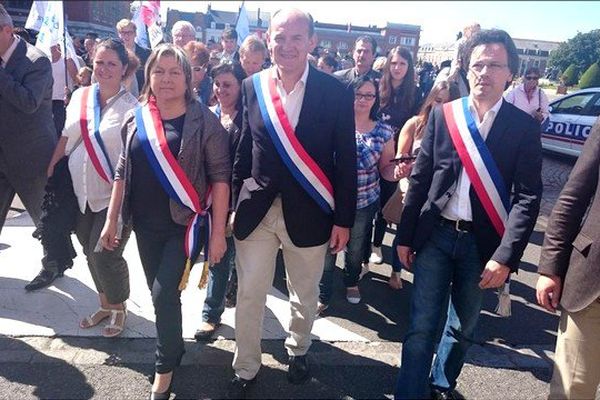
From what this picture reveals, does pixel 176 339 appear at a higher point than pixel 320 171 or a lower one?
lower

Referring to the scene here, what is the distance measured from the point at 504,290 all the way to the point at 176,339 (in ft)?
8.18

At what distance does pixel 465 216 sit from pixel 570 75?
6.00 feet

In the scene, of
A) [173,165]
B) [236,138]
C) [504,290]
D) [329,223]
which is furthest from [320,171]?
[504,290]

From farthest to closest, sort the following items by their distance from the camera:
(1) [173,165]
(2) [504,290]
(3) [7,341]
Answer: (2) [504,290], (3) [7,341], (1) [173,165]

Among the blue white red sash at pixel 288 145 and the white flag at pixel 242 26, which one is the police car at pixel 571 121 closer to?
the white flag at pixel 242 26

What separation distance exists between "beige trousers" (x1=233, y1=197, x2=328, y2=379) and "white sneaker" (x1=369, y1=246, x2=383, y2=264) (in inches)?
85.4

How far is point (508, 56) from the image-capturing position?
2299 mm

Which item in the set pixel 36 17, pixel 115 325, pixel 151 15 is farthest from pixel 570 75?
pixel 151 15

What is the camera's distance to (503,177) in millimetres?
2348

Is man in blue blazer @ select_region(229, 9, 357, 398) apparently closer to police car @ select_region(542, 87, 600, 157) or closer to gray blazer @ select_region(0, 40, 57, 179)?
gray blazer @ select_region(0, 40, 57, 179)

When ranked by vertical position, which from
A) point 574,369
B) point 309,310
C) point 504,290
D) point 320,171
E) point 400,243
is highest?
point 320,171

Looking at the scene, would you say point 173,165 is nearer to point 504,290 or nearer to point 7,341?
point 7,341

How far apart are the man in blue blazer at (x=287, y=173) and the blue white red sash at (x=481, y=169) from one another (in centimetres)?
55

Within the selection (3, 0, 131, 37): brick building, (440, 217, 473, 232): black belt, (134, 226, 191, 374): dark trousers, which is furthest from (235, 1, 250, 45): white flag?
(3, 0, 131, 37): brick building
